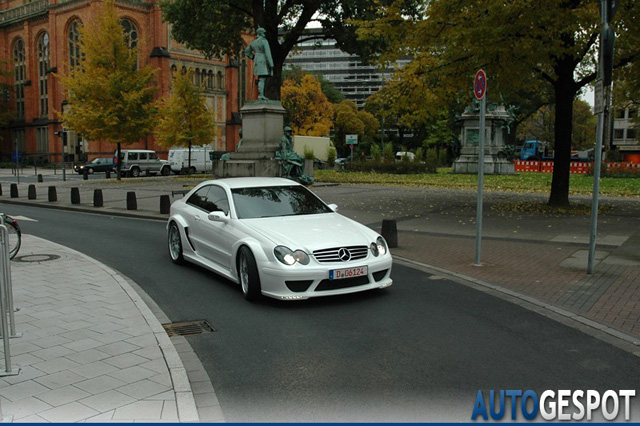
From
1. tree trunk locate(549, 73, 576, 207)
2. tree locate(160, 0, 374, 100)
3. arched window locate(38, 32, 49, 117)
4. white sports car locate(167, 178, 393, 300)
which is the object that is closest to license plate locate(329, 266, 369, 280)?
white sports car locate(167, 178, 393, 300)

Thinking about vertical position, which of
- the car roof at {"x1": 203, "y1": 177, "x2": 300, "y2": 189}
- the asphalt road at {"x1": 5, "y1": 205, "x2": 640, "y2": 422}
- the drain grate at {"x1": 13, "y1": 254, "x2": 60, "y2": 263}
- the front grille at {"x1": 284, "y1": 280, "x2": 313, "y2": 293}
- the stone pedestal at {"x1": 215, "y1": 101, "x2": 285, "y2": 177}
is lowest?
the asphalt road at {"x1": 5, "y1": 205, "x2": 640, "y2": 422}

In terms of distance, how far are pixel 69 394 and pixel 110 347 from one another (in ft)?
3.38

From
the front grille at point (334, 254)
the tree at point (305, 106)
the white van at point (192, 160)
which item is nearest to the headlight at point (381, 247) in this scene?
the front grille at point (334, 254)

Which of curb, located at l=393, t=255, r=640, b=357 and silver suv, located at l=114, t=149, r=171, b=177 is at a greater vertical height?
silver suv, located at l=114, t=149, r=171, b=177

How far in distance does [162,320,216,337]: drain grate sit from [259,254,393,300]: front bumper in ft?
2.93

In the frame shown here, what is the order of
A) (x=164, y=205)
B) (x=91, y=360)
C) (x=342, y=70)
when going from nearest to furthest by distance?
(x=91, y=360) < (x=164, y=205) < (x=342, y=70)

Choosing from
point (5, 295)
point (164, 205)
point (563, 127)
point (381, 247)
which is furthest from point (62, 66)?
point (5, 295)

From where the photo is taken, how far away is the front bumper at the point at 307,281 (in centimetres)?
658

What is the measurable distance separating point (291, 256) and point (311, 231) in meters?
0.64

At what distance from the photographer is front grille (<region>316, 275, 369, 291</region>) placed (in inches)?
265

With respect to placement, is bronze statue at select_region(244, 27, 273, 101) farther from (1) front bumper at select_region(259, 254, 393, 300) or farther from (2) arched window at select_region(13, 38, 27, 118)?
(2) arched window at select_region(13, 38, 27, 118)

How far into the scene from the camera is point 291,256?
21.8ft

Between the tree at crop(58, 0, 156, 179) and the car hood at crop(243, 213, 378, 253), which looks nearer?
the car hood at crop(243, 213, 378, 253)

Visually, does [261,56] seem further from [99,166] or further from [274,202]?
[99,166]
